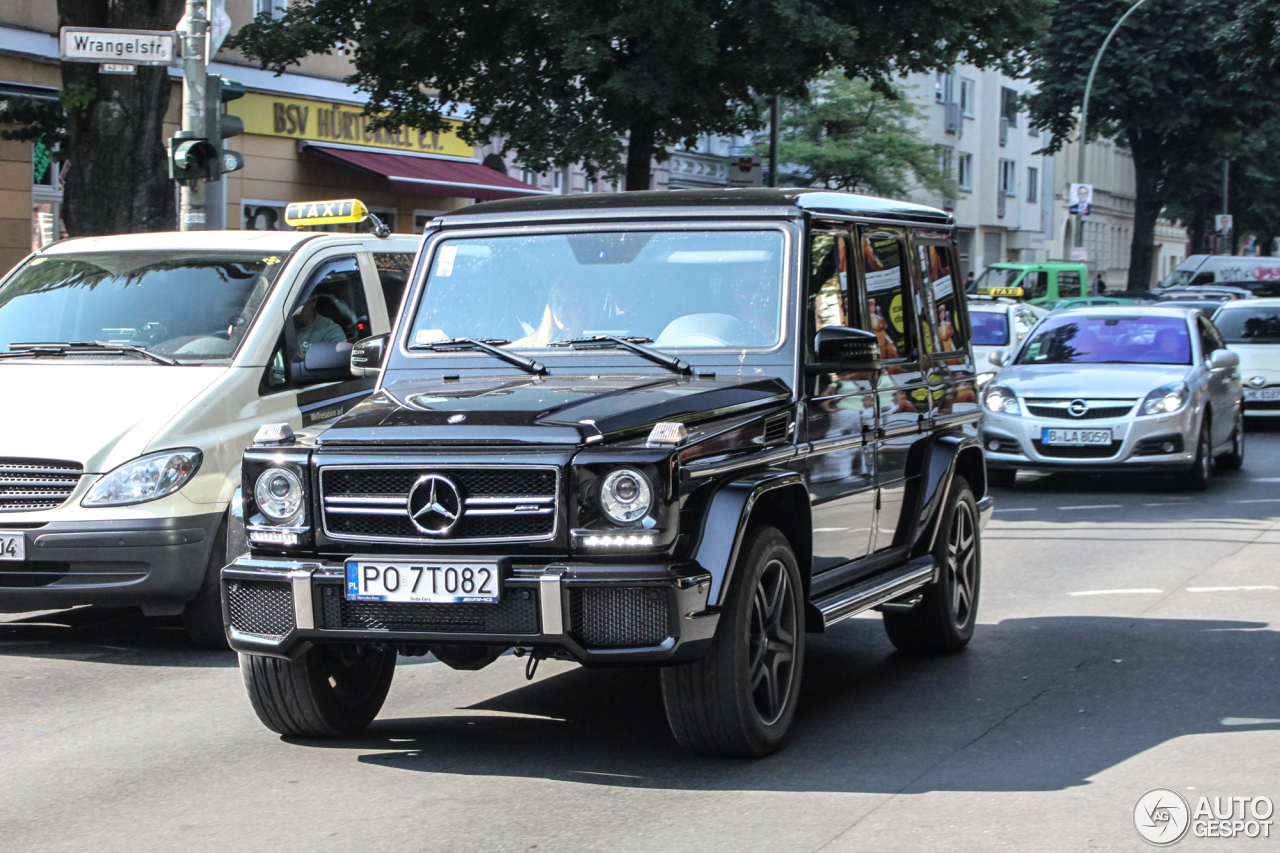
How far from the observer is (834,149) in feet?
132

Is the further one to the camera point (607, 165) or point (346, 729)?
point (607, 165)

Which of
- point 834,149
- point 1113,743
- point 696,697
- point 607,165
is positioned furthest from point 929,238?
point 834,149

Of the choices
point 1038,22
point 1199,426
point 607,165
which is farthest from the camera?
point 1038,22

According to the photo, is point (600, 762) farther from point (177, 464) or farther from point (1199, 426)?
point (1199, 426)

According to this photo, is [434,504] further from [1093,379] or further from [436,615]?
[1093,379]

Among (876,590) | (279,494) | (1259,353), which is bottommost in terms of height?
(876,590)

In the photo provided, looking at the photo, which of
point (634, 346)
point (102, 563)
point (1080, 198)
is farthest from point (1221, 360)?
point (1080, 198)

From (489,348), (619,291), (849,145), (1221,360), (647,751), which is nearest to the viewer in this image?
(647,751)

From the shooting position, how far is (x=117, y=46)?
42.6ft

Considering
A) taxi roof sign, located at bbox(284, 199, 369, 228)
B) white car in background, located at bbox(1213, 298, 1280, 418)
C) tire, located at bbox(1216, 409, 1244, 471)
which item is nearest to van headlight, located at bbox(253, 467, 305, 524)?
taxi roof sign, located at bbox(284, 199, 369, 228)

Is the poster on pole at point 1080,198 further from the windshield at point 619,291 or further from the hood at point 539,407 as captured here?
the hood at point 539,407

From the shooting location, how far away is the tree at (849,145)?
40.3 meters

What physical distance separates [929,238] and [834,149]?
3262 centimetres

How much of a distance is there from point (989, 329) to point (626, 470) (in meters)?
18.0
